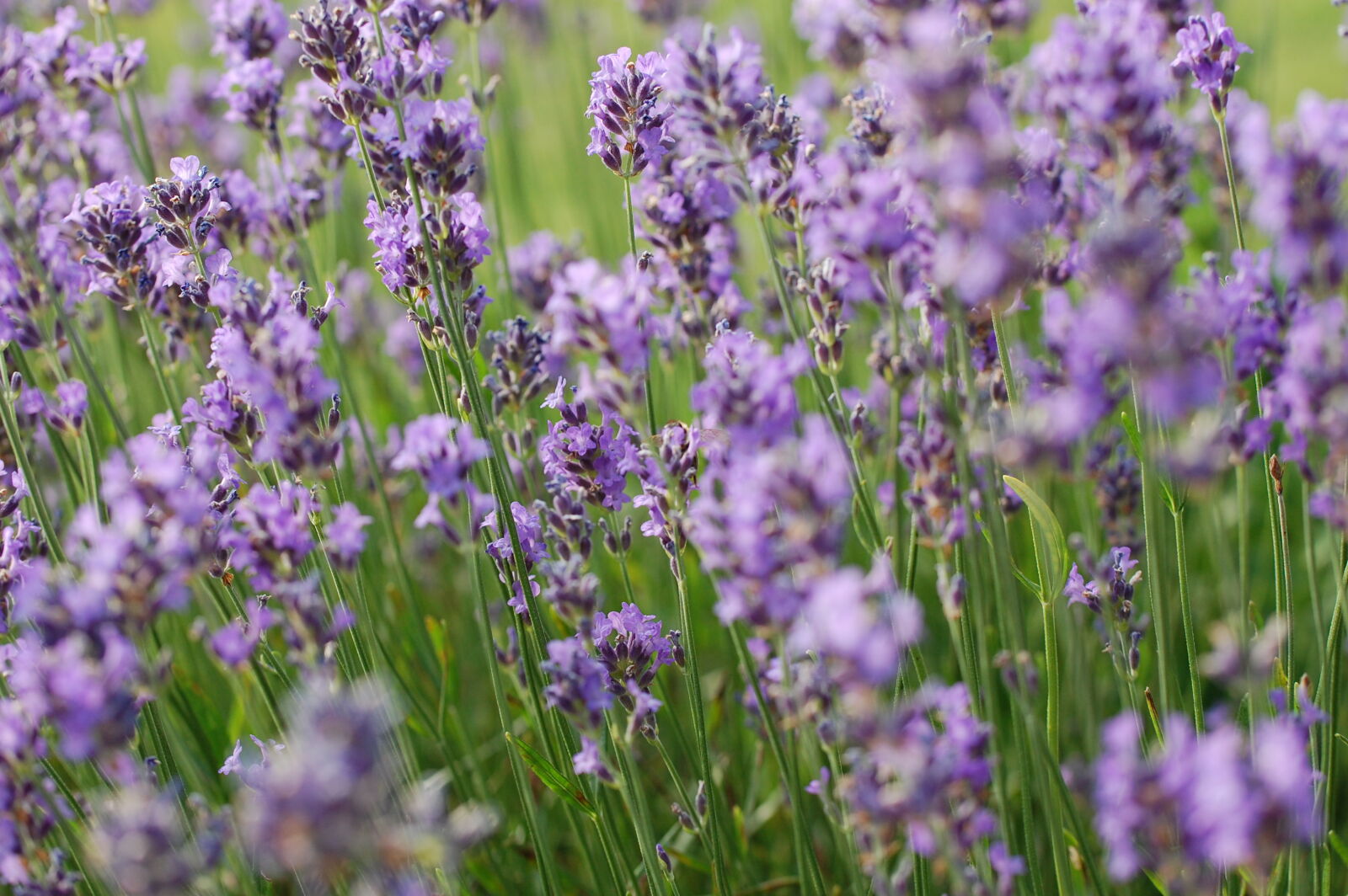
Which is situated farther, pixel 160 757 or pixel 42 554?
pixel 42 554

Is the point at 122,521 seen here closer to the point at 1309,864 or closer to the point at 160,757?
the point at 160,757

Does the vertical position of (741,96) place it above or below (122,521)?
above

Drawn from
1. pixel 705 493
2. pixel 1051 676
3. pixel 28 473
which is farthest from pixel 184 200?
pixel 1051 676

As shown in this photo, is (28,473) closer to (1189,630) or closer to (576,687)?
(576,687)

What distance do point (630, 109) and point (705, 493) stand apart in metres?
0.82

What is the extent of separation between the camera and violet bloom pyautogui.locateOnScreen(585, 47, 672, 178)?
77.0 inches

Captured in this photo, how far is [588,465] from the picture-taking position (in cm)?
183

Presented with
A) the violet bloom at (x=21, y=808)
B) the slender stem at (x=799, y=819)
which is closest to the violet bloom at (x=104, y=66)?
the violet bloom at (x=21, y=808)

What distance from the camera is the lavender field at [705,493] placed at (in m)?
1.12

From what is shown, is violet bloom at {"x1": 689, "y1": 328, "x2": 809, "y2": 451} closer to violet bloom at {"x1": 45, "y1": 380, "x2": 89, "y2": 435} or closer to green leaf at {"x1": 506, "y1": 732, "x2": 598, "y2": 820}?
green leaf at {"x1": 506, "y1": 732, "x2": 598, "y2": 820}

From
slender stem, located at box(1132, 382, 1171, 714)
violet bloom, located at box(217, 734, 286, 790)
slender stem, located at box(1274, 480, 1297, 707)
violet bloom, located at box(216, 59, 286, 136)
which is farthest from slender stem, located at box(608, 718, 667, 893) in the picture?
violet bloom, located at box(216, 59, 286, 136)

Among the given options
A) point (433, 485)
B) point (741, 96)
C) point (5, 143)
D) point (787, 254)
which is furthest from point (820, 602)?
point (5, 143)

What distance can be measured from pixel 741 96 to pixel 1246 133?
76 centimetres

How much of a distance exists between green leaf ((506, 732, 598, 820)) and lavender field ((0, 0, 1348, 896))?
0.01 m
